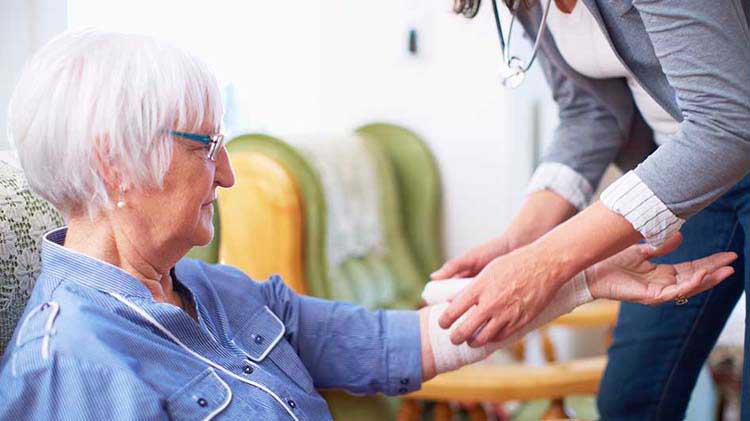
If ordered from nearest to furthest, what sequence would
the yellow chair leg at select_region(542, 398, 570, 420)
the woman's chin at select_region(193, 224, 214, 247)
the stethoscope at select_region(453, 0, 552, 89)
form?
the woman's chin at select_region(193, 224, 214, 247) → the stethoscope at select_region(453, 0, 552, 89) → the yellow chair leg at select_region(542, 398, 570, 420)

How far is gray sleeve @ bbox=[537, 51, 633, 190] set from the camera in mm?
1682

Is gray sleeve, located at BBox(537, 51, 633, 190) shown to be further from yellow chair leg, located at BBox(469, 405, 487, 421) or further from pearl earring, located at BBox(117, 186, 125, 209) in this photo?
pearl earring, located at BBox(117, 186, 125, 209)

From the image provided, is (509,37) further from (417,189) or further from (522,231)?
(417,189)

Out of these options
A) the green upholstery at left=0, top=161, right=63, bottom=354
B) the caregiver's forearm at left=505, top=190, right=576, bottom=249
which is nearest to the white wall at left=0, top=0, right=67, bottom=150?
the green upholstery at left=0, top=161, right=63, bottom=354

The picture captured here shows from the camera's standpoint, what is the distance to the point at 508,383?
203 cm

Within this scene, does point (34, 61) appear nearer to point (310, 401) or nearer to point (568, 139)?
point (310, 401)

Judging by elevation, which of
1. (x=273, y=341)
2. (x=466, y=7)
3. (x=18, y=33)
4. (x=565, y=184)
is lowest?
(x=273, y=341)

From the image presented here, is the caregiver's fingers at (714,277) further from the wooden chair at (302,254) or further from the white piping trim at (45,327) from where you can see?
the white piping trim at (45,327)

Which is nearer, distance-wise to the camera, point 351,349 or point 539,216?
point 351,349

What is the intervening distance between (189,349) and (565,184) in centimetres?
80

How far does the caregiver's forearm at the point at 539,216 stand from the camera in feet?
5.46

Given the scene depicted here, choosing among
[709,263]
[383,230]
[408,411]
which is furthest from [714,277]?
[383,230]

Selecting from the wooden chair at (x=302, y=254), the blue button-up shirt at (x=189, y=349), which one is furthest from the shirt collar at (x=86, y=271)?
the wooden chair at (x=302, y=254)

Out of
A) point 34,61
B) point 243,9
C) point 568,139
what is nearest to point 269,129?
point 243,9
